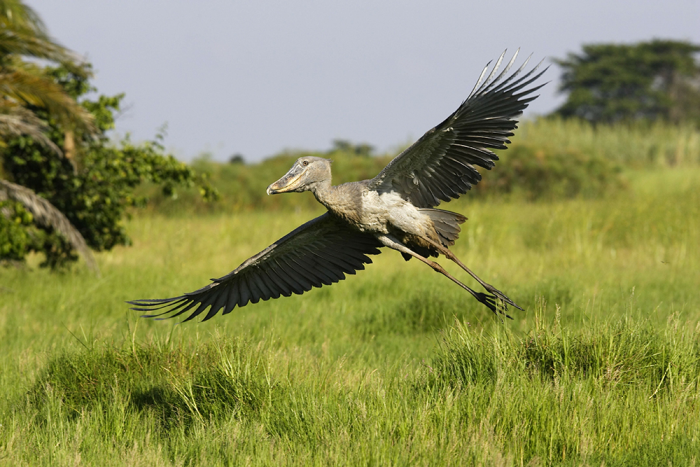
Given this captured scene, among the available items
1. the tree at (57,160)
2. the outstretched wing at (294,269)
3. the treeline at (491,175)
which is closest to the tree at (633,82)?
the treeline at (491,175)

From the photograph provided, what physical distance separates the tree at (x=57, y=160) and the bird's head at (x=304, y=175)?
181 inches

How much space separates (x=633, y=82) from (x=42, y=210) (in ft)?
109

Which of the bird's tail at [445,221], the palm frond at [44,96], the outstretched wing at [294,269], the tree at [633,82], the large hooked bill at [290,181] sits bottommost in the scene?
the outstretched wing at [294,269]

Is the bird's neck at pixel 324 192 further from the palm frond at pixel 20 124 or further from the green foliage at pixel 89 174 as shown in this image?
the green foliage at pixel 89 174

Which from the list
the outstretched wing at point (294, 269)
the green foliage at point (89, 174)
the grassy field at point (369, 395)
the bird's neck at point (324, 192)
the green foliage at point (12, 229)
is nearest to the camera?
the grassy field at point (369, 395)

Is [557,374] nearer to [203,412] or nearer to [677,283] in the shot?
[203,412]

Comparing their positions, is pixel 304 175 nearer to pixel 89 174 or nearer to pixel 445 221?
pixel 445 221

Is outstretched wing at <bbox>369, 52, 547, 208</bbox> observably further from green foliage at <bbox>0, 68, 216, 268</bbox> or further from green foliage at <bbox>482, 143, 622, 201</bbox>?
green foliage at <bbox>482, 143, 622, 201</bbox>

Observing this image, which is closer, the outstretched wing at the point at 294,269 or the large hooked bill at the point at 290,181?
the large hooked bill at the point at 290,181

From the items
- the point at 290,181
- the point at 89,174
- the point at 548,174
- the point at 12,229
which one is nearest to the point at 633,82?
the point at 548,174

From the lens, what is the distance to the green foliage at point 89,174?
8.92 m

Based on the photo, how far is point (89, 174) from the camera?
8945 mm

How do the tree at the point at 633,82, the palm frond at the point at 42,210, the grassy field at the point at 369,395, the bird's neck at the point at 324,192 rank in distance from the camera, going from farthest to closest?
1. the tree at the point at 633,82
2. the palm frond at the point at 42,210
3. the bird's neck at the point at 324,192
4. the grassy field at the point at 369,395

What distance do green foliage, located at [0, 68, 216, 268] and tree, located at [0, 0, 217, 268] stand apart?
0.04 ft
